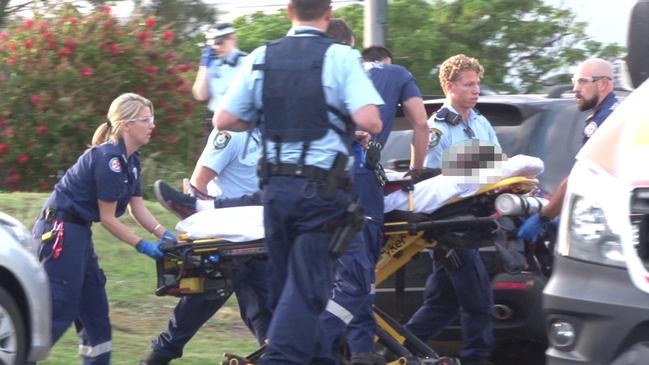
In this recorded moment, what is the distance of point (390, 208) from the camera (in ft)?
22.6

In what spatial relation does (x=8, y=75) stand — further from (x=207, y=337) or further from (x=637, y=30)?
(x=637, y=30)

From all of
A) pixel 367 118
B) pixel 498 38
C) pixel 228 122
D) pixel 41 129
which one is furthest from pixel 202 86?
pixel 498 38

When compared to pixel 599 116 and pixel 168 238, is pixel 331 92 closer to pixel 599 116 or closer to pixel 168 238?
pixel 168 238

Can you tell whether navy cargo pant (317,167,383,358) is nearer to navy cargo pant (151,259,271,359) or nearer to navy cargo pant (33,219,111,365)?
navy cargo pant (151,259,271,359)

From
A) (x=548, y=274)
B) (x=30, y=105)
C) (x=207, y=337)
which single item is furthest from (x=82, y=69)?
(x=548, y=274)

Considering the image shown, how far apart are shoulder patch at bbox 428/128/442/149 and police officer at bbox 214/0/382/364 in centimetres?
191

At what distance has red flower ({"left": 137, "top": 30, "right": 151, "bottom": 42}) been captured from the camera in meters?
12.9

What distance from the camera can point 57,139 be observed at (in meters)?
12.2

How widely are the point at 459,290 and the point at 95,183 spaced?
2.03 metres

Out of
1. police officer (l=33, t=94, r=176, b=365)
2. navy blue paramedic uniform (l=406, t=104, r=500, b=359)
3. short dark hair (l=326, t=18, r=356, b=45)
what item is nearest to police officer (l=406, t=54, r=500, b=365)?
navy blue paramedic uniform (l=406, t=104, r=500, b=359)

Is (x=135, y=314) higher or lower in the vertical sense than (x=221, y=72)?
lower

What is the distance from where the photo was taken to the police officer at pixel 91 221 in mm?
6766

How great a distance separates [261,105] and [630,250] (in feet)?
5.43

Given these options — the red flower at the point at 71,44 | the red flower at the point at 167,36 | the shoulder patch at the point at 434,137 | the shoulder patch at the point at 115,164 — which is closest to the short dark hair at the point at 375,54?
the shoulder patch at the point at 434,137
